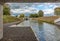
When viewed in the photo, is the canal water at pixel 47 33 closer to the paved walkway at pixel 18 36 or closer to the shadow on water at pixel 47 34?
the shadow on water at pixel 47 34

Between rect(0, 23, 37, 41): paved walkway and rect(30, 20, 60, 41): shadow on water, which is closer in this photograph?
rect(0, 23, 37, 41): paved walkway

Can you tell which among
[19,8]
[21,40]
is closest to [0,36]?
[21,40]

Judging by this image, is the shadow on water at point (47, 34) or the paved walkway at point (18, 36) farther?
the shadow on water at point (47, 34)

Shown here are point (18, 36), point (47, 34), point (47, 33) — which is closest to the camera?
point (18, 36)

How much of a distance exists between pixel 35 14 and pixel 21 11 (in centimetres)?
892

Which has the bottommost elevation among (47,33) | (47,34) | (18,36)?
(47,33)

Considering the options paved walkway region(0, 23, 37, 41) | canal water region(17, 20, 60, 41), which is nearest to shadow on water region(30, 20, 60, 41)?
canal water region(17, 20, 60, 41)

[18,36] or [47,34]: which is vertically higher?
[18,36]

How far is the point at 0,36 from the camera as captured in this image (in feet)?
41.3

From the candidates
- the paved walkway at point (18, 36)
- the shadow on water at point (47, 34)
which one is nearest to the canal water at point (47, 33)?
the shadow on water at point (47, 34)

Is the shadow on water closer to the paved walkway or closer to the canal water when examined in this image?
the canal water

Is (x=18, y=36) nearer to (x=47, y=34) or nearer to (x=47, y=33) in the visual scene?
(x=47, y=34)

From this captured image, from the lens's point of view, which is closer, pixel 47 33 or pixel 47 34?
pixel 47 34

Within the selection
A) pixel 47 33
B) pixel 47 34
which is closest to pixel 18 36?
pixel 47 34
